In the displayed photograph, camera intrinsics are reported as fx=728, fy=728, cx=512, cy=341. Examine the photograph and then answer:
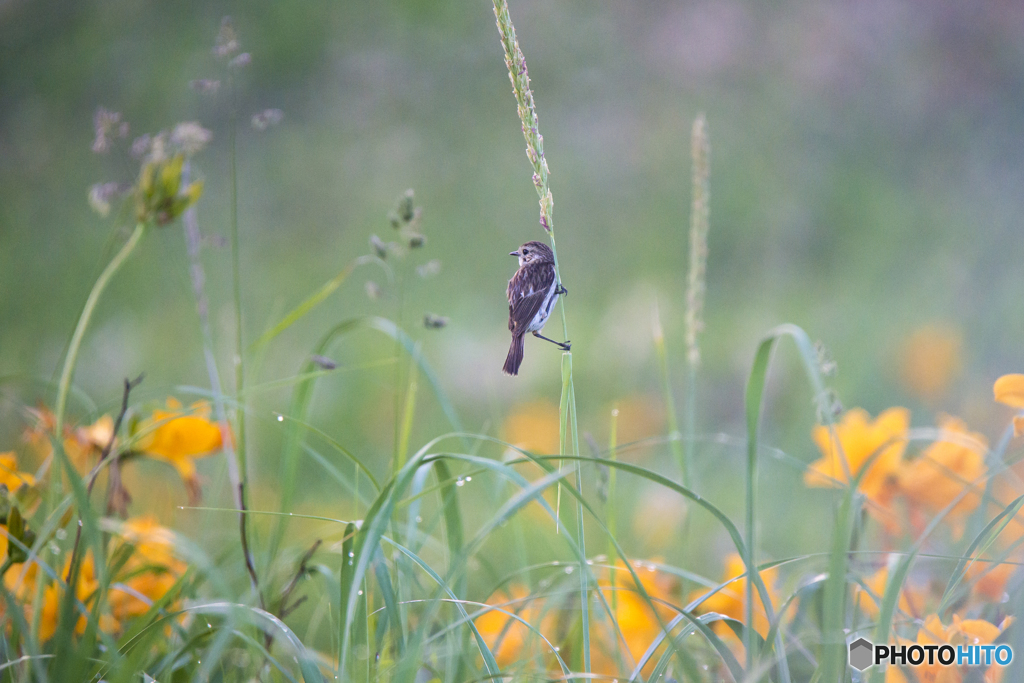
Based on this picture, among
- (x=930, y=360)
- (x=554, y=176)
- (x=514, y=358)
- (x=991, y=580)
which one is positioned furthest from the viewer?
(x=554, y=176)

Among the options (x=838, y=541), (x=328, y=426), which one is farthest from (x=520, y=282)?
(x=328, y=426)

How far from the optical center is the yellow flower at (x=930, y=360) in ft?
3.83

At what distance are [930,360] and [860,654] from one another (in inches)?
39.7

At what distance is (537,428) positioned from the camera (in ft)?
2.85

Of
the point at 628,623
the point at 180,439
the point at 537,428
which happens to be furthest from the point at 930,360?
the point at 180,439

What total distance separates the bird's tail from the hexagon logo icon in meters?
0.22

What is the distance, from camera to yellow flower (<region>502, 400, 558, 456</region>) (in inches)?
32.2

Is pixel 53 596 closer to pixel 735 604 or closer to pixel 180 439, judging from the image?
pixel 180 439

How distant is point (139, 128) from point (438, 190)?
0.63m

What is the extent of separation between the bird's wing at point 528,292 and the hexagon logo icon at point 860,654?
0.74ft

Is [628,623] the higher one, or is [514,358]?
[514,358]

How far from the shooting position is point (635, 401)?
3.80 ft

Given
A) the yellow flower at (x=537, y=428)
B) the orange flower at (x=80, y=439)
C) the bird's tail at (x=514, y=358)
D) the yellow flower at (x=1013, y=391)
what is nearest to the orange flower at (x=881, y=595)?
the yellow flower at (x=1013, y=391)

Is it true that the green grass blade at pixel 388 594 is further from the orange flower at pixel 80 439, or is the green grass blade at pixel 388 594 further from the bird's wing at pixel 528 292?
the orange flower at pixel 80 439
